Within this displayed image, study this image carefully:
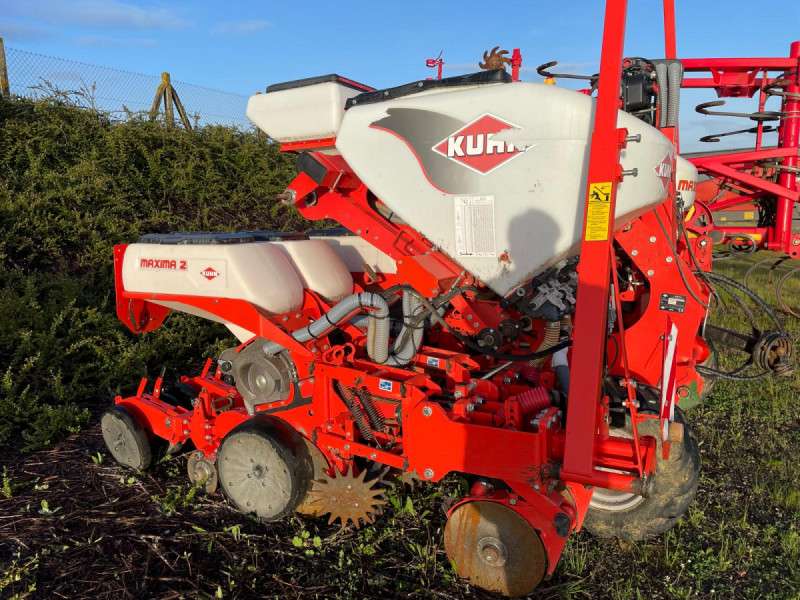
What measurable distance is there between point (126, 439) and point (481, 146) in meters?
3.05

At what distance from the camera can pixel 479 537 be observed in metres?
2.76

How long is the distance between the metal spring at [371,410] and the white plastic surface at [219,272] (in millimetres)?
724

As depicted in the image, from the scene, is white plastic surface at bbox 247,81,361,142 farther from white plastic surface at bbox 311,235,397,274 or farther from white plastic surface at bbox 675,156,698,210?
white plastic surface at bbox 675,156,698,210


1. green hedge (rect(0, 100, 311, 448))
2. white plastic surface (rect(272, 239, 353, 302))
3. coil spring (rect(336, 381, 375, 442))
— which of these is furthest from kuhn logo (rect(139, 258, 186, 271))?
green hedge (rect(0, 100, 311, 448))

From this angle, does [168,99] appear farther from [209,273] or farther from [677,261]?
[677,261]

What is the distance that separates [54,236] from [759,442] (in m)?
7.49

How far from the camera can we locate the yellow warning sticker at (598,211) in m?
2.37

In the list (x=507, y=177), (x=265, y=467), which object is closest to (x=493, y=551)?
(x=265, y=467)

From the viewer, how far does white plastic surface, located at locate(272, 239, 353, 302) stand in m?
3.70

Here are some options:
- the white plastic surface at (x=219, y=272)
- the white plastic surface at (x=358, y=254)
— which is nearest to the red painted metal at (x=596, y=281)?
the white plastic surface at (x=219, y=272)

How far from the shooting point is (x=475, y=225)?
2.80 metres

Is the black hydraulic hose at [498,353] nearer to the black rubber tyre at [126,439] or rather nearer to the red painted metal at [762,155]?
the black rubber tyre at [126,439]

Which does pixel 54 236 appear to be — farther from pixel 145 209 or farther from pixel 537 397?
pixel 537 397

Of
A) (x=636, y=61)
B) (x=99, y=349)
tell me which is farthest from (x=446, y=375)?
(x=99, y=349)
